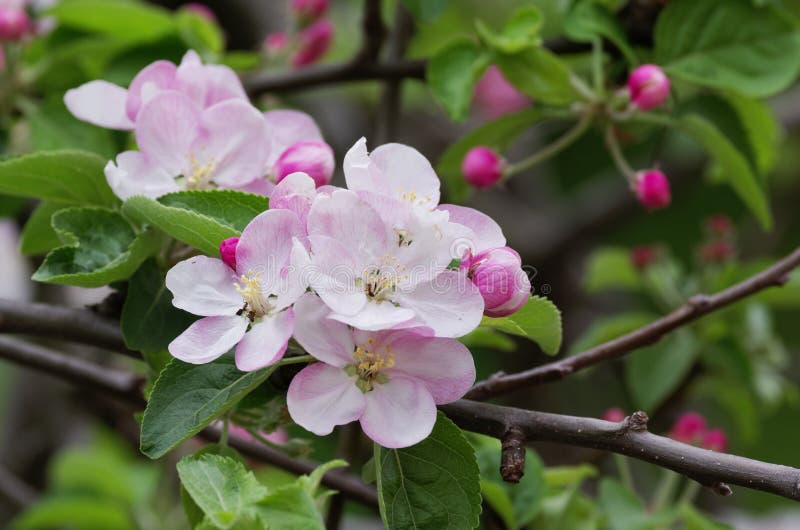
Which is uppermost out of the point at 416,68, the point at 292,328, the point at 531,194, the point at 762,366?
the point at 292,328

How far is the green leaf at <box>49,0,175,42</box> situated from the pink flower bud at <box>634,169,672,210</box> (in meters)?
0.74

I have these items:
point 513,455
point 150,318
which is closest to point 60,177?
point 150,318

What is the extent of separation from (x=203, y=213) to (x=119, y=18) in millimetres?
754

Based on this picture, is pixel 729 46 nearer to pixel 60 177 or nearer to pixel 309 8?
pixel 309 8

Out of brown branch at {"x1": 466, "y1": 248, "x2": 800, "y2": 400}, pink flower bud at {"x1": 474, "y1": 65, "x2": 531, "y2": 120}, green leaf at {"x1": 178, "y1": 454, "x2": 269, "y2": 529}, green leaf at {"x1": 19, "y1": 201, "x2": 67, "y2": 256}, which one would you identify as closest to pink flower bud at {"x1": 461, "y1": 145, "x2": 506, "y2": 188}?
brown branch at {"x1": 466, "y1": 248, "x2": 800, "y2": 400}

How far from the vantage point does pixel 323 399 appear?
0.76 m

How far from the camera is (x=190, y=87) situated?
3.25ft

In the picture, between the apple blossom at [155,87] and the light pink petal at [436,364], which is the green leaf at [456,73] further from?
the light pink petal at [436,364]

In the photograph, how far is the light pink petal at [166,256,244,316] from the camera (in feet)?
2.59

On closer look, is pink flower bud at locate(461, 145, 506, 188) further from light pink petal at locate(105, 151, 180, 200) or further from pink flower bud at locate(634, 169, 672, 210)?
light pink petal at locate(105, 151, 180, 200)

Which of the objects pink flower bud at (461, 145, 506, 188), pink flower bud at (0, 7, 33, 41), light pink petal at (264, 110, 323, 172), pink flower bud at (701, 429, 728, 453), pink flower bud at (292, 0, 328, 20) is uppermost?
light pink petal at (264, 110, 323, 172)

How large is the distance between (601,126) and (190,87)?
0.61m

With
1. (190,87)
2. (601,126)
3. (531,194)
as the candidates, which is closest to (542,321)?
(190,87)

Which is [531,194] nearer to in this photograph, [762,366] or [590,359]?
[762,366]
